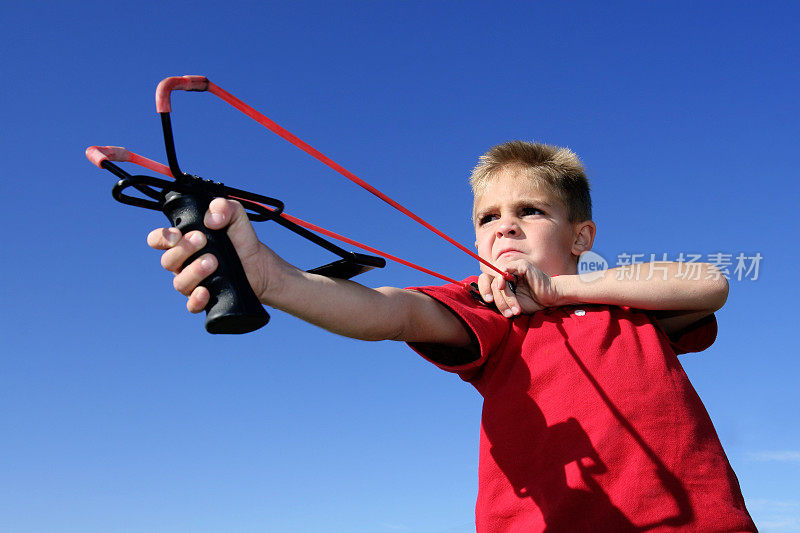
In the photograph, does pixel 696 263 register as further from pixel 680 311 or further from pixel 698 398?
pixel 698 398

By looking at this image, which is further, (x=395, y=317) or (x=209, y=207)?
(x=395, y=317)

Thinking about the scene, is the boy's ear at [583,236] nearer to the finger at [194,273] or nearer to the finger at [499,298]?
the finger at [499,298]

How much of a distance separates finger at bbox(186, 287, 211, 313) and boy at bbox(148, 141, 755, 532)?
287mm

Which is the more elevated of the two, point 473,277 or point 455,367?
point 473,277

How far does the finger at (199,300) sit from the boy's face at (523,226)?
1.36 meters

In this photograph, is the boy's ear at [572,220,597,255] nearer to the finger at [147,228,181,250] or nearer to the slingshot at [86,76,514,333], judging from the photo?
the slingshot at [86,76,514,333]

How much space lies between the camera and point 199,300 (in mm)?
1604

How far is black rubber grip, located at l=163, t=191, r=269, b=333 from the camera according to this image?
1576 millimetres

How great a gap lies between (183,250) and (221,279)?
120 millimetres

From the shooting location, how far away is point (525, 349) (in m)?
2.54

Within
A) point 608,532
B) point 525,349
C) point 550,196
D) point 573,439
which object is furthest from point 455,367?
point 550,196

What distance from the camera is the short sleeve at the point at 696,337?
2891mm

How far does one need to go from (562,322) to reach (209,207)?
1.48m

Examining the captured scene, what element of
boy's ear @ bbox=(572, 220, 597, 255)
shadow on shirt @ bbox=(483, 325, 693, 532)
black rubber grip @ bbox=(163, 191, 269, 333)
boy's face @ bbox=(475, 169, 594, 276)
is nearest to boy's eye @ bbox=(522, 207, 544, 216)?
boy's face @ bbox=(475, 169, 594, 276)
